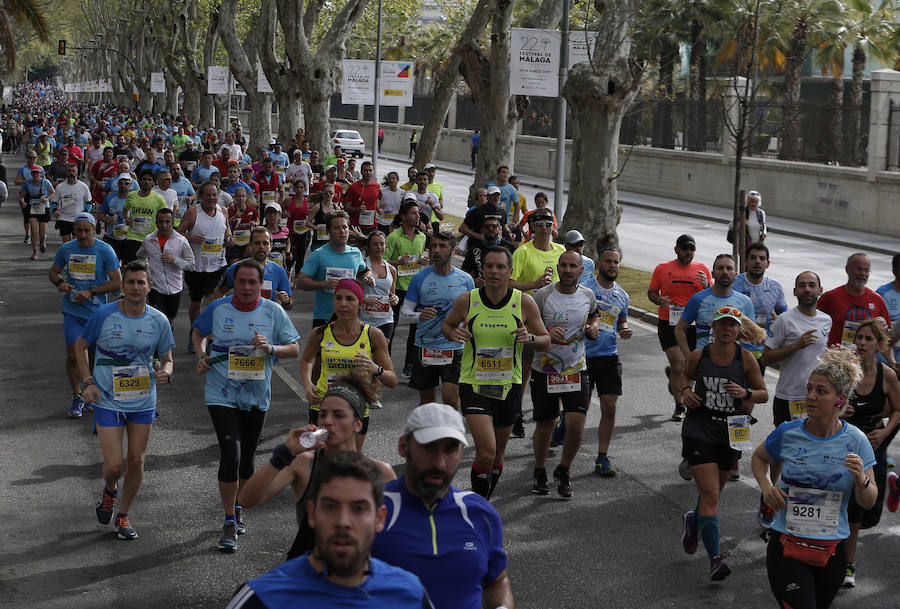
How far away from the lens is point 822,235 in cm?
3139

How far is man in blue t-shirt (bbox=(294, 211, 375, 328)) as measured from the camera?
11.2 metres

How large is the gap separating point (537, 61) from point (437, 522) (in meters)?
17.2

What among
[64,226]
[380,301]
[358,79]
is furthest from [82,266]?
[358,79]

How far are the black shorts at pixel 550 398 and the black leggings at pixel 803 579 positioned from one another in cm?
322

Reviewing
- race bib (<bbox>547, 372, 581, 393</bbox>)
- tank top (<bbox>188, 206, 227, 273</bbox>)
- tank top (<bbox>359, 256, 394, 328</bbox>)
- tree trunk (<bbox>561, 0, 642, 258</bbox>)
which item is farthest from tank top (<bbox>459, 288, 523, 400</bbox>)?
tree trunk (<bbox>561, 0, 642, 258</bbox>)

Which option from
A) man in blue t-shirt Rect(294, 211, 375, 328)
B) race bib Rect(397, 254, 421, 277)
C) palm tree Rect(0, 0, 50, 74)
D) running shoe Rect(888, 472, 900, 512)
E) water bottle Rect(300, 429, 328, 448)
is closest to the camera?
water bottle Rect(300, 429, 328, 448)

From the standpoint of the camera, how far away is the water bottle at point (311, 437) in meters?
4.64

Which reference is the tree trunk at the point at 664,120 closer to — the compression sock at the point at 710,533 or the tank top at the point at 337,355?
the tank top at the point at 337,355

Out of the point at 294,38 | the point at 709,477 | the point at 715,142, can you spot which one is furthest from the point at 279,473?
the point at 715,142

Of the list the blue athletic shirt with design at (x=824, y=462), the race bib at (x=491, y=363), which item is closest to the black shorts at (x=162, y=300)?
the race bib at (x=491, y=363)

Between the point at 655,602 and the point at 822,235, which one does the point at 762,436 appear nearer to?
the point at 655,602

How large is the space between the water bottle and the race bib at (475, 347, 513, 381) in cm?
383

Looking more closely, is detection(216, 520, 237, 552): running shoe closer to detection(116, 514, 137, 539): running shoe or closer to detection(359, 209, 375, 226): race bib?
detection(116, 514, 137, 539): running shoe

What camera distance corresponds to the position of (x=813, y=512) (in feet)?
20.2
